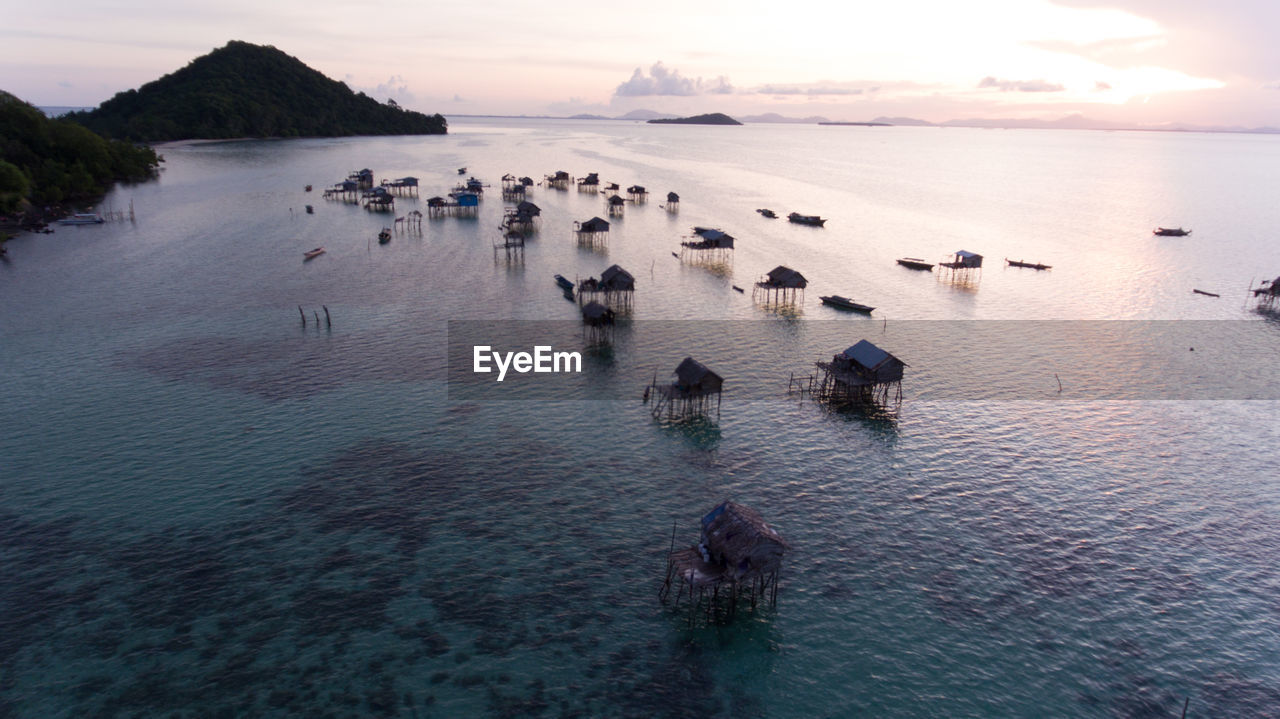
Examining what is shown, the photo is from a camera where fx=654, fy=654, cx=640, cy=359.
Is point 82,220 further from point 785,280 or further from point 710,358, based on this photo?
point 785,280

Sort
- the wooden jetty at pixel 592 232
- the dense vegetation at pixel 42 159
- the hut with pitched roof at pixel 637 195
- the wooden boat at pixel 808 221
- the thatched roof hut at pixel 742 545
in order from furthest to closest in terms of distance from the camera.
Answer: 1. the hut with pitched roof at pixel 637 195
2. the wooden boat at pixel 808 221
3. the dense vegetation at pixel 42 159
4. the wooden jetty at pixel 592 232
5. the thatched roof hut at pixel 742 545

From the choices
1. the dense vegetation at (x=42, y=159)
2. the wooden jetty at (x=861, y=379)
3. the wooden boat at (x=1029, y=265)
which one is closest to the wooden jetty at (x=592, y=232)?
the wooden jetty at (x=861, y=379)

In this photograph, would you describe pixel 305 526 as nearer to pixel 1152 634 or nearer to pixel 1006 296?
pixel 1152 634

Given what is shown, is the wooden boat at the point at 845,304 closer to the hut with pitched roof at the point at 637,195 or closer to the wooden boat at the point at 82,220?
the hut with pitched roof at the point at 637,195

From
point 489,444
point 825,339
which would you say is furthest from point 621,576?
point 825,339

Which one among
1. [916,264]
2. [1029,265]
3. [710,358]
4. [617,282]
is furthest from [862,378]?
[1029,265]

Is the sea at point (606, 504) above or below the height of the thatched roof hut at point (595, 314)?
below

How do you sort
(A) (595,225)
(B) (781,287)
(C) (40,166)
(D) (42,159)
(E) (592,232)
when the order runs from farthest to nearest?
(D) (42,159)
(C) (40,166)
(E) (592,232)
(A) (595,225)
(B) (781,287)

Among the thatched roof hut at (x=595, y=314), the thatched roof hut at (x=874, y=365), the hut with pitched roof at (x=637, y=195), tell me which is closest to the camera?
the thatched roof hut at (x=874, y=365)
